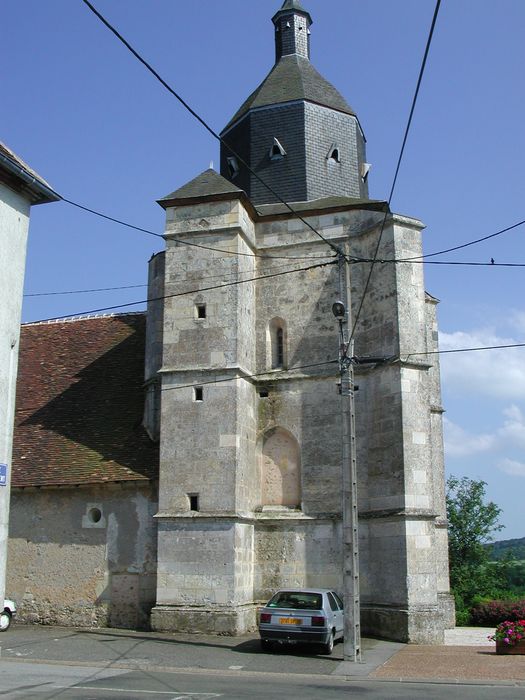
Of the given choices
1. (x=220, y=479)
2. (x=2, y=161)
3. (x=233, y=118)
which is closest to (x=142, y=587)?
(x=220, y=479)

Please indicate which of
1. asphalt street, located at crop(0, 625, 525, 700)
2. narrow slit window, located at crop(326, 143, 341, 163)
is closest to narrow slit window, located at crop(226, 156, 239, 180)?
narrow slit window, located at crop(326, 143, 341, 163)

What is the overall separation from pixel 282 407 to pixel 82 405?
18.2 feet

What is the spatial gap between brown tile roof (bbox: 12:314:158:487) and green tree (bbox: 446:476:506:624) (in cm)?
2081

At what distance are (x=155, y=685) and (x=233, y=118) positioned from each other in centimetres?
1735

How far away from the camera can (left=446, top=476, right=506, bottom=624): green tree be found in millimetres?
37406

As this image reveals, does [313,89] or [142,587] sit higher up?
[313,89]

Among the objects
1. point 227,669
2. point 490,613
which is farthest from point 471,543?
point 227,669

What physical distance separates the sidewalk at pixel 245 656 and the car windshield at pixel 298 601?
0.85 metres

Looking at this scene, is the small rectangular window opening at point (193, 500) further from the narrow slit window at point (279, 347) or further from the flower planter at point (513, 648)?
the flower planter at point (513, 648)

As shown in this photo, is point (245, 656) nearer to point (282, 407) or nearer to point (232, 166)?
point (282, 407)

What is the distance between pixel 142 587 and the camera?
725 inches

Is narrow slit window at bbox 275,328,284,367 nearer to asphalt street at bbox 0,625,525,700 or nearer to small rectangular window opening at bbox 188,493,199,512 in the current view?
small rectangular window opening at bbox 188,493,199,512

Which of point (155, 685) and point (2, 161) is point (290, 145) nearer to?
point (2, 161)

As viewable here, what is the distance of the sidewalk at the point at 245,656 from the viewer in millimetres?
12891
